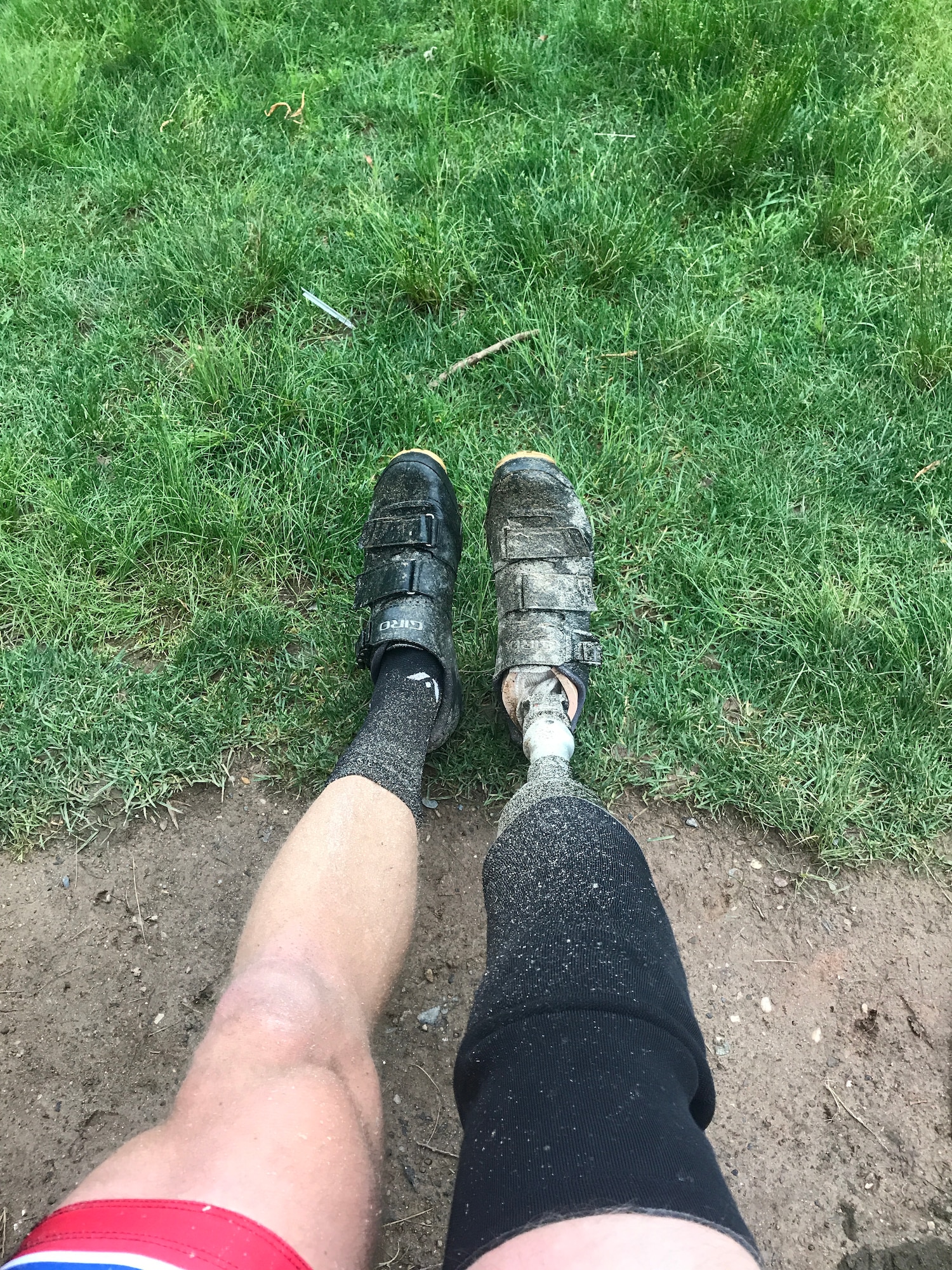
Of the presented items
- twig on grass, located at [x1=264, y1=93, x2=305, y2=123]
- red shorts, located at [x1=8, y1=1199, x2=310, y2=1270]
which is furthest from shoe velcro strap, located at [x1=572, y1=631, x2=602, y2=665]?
twig on grass, located at [x1=264, y1=93, x2=305, y2=123]

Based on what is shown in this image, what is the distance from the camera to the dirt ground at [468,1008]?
4.30 ft

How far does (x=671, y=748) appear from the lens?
1697 millimetres

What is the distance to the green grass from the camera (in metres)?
1.71

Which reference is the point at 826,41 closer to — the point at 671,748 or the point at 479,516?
the point at 479,516

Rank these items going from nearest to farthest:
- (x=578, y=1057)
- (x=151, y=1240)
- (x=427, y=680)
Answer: (x=151, y=1240) < (x=578, y=1057) < (x=427, y=680)

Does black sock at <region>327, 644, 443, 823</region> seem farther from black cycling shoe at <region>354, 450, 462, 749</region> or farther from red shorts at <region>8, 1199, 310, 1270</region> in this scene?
red shorts at <region>8, 1199, 310, 1270</region>

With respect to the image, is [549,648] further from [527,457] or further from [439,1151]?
[439,1151]

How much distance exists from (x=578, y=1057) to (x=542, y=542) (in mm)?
1087

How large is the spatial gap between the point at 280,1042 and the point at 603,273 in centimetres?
193

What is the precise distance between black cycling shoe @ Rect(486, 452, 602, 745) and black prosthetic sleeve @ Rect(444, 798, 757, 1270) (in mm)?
457

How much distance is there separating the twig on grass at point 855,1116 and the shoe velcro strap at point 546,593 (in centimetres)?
98

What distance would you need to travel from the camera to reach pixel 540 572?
1767 millimetres

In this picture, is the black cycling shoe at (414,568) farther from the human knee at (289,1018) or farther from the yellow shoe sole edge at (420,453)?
the human knee at (289,1018)

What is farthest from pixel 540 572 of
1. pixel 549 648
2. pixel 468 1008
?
pixel 468 1008
